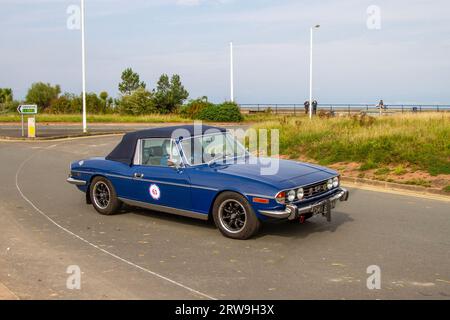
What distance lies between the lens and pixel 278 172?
743cm

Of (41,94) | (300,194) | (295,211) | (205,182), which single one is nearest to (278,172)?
(300,194)

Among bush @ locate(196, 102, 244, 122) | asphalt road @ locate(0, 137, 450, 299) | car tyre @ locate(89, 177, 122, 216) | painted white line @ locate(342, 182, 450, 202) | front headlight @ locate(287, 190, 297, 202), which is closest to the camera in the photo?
asphalt road @ locate(0, 137, 450, 299)

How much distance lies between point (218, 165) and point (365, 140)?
30.6ft

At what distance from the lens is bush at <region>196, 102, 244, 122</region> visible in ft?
144

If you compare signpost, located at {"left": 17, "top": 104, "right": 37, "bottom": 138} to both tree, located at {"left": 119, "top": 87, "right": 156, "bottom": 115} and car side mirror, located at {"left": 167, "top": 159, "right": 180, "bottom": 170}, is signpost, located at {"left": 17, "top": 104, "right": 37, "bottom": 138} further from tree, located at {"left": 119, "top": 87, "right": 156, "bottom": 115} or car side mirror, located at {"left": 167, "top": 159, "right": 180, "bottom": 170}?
tree, located at {"left": 119, "top": 87, "right": 156, "bottom": 115}

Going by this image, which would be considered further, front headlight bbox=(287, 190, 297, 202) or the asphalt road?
front headlight bbox=(287, 190, 297, 202)

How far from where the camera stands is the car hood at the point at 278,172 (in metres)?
7.09

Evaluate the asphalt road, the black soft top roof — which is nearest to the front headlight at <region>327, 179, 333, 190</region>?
the asphalt road

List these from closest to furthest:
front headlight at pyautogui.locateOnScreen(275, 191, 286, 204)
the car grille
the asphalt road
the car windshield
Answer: the asphalt road → front headlight at pyautogui.locateOnScreen(275, 191, 286, 204) → the car grille → the car windshield

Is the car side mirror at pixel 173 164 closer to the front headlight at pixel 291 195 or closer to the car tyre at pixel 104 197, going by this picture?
the car tyre at pixel 104 197

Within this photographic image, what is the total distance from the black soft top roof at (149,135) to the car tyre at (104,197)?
17.8 inches
